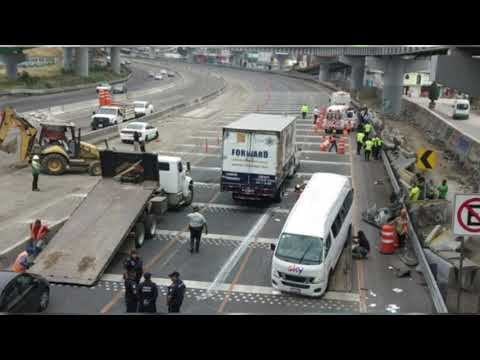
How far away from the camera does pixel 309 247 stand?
15922mm

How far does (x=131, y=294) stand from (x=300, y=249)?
4.83m

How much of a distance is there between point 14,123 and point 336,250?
18105mm

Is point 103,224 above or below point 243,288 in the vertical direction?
above

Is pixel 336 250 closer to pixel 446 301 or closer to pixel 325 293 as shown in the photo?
pixel 325 293

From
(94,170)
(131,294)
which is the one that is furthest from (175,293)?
(94,170)

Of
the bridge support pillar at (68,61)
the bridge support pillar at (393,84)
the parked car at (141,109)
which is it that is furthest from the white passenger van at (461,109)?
the bridge support pillar at (68,61)

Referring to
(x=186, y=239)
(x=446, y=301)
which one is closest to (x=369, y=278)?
(x=446, y=301)

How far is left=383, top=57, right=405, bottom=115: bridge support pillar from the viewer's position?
2254 inches

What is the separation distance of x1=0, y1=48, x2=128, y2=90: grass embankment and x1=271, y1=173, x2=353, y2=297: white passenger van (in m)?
45.3

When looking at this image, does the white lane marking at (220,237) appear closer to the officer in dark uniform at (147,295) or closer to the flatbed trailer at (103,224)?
the flatbed trailer at (103,224)

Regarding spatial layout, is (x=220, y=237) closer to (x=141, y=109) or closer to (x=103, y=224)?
(x=103, y=224)

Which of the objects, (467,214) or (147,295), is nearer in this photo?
(467,214)

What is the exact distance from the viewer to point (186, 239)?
20.1m

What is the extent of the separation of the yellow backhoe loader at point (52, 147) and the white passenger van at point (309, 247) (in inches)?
560
